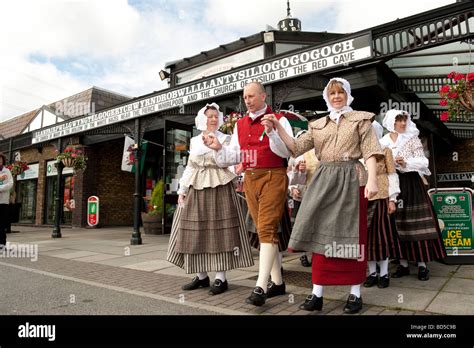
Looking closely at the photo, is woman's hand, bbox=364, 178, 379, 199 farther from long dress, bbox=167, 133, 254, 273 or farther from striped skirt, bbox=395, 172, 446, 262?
striped skirt, bbox=395, 172, 446, 262

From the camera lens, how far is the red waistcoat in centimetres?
316

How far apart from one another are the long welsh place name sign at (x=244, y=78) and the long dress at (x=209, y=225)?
2.91m

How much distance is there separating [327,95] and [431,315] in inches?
76.9

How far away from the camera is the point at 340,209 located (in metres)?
2.72

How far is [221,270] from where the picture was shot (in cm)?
355

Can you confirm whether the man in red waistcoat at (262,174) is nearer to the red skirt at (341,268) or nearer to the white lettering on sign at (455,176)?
the red skirt at (341,268)

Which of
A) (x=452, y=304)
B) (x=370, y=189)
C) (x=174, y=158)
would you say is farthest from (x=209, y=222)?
(x=174, y=158)

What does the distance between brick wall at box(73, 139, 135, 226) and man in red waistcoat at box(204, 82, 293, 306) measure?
40.9 ft

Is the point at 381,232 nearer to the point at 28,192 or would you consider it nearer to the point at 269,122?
the point at 269,122

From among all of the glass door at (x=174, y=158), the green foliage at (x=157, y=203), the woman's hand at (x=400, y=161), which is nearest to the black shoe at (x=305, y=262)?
the woman's hand at (x=400, y=161)

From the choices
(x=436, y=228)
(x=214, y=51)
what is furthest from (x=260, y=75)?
(x=214, y=51)

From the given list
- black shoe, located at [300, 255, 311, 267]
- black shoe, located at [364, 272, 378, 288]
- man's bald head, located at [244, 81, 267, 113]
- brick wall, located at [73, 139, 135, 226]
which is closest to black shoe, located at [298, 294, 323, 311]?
black shoe, located at [364, 272, 378, 288]

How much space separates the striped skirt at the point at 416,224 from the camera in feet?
13.1

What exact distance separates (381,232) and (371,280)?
54 centimetres
